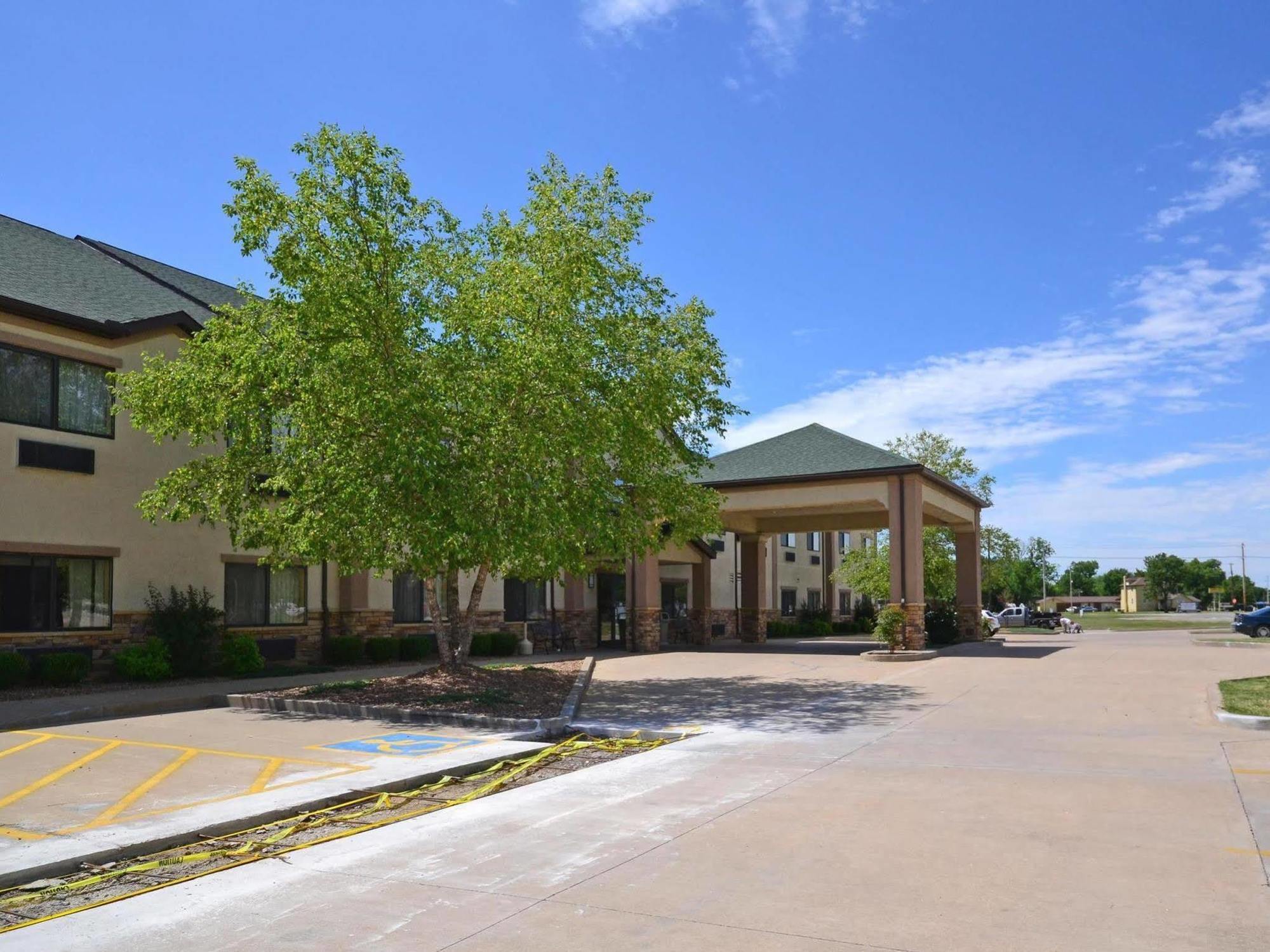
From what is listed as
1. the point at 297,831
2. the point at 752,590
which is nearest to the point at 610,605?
the point at 752,590

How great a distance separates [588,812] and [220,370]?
10.4 m

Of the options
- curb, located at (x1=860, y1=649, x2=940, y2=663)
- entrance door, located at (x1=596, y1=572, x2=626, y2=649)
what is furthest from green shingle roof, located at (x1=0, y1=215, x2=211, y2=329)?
curb, located at (x1=860, y1=649, x2=940, y2=663)

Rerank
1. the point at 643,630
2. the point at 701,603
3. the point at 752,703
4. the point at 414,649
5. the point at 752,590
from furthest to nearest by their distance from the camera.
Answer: the point at 752,590
the point at 701,603
the point at 643,630
the point at 414,649
the point at 752,703

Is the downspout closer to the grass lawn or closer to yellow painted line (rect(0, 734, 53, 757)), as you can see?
yellow painted line (rect(0, 734, 53, 757))

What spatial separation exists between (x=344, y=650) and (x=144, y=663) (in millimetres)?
5009

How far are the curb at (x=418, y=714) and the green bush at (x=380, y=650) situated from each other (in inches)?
309

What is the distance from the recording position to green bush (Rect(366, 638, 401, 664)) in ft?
81.3

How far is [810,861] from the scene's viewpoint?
730cm

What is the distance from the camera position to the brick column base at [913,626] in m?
27.9

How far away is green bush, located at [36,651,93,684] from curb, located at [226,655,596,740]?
3532 mm

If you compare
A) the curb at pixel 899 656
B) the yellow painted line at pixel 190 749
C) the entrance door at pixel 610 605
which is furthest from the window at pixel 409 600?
the yellow painted line at pixel 190 749

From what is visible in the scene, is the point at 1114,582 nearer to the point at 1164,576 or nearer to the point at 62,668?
the point at 1164,576

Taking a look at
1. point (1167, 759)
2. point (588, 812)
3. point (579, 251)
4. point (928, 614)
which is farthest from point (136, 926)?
point (928, 614)

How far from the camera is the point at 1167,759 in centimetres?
1152
